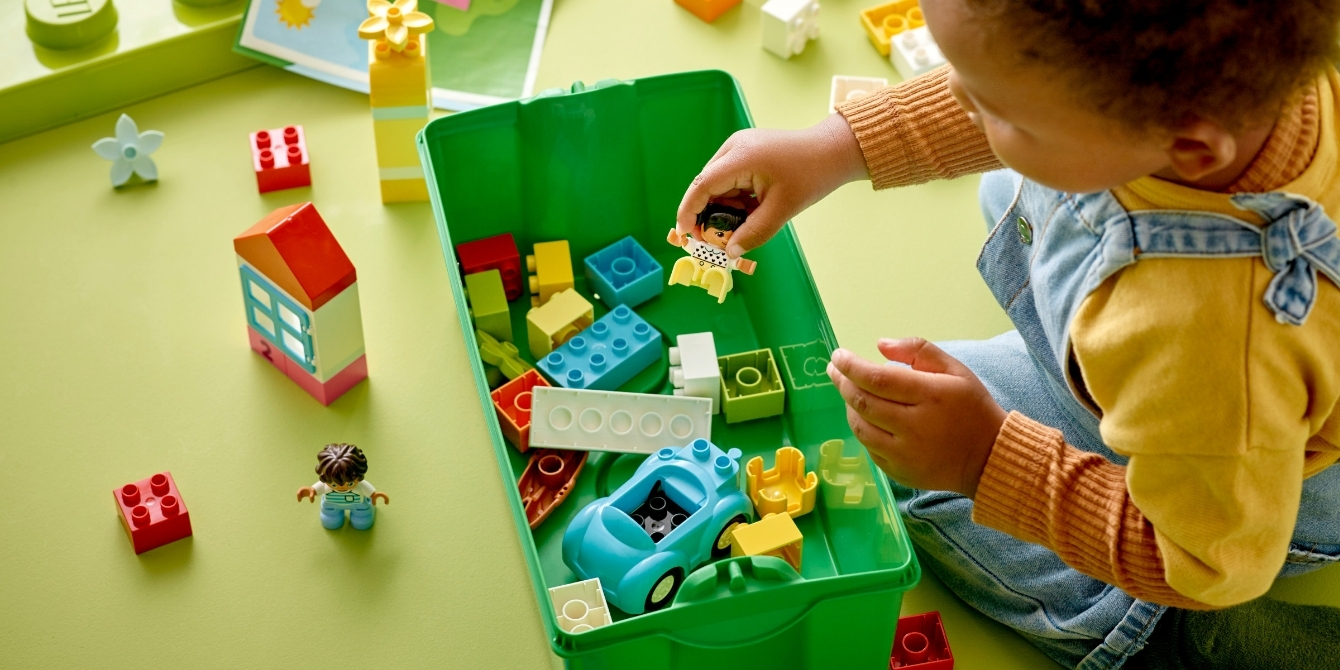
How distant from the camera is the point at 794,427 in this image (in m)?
1.05

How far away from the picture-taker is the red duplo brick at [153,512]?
38.4 inches

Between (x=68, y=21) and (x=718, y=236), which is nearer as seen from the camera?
(x=718, y=236)

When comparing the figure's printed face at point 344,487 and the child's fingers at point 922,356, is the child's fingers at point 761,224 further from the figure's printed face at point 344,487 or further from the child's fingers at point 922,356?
the figure's printed face at point 344,487

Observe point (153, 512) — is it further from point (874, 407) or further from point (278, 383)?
point (874, 407)

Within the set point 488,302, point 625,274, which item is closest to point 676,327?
point 625,274

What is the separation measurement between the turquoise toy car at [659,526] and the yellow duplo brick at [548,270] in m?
0.21

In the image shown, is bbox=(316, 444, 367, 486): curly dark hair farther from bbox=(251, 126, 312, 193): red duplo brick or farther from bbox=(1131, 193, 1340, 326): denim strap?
bbox=(1131, 193, 1340, 326): denim strap

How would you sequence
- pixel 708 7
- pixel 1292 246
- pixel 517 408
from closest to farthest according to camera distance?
1. pixel 1292 246
2. pixel 517 408
3. pixel 708 7

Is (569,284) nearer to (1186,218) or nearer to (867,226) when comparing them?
(867,226)

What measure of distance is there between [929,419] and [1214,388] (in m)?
0.19

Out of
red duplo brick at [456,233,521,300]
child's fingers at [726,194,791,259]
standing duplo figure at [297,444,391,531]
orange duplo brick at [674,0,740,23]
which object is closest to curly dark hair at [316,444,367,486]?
standing duplo figure at [297,444,391,531]

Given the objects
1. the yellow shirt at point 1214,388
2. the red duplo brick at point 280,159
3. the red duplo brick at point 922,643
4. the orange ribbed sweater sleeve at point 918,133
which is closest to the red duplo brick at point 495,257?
the red duplo brick at point 280,159

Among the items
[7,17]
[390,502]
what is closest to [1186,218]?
[390,502]

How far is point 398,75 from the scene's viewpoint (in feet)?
3.70
